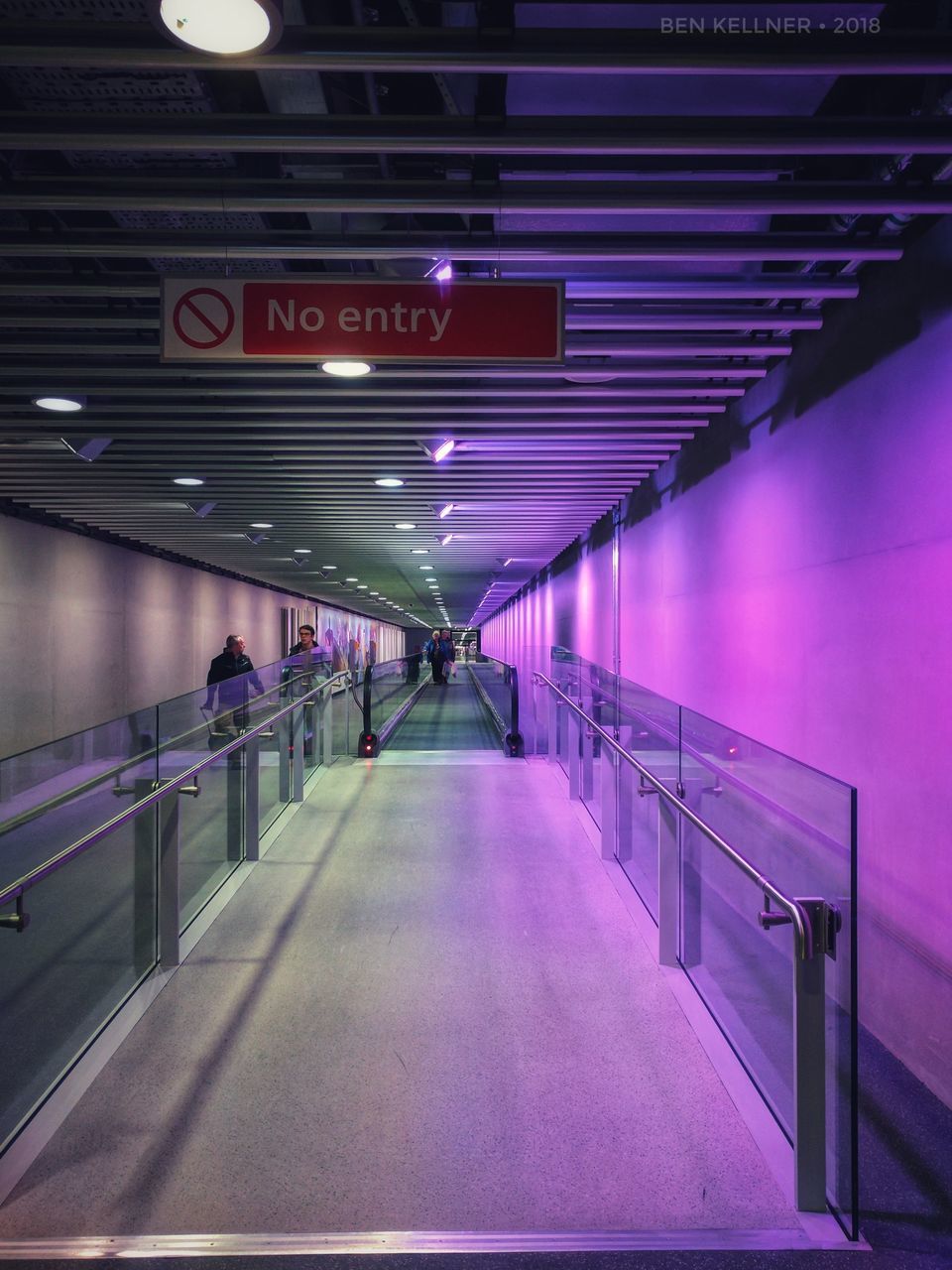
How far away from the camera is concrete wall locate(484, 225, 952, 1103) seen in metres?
2.70

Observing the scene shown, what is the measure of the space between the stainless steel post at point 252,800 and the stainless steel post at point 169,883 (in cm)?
120

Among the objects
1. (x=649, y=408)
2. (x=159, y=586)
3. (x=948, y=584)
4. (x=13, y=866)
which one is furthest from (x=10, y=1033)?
(x=159, y=586)

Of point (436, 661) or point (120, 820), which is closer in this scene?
point (120, 820)

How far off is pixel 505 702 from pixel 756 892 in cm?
760

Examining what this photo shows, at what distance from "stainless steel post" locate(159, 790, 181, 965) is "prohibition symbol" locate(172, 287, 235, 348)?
5.95 ft

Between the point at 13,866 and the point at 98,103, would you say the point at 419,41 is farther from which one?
the point at 13,866

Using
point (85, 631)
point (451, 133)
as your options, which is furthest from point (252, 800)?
point (85, 631)

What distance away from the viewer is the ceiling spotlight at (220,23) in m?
1.79

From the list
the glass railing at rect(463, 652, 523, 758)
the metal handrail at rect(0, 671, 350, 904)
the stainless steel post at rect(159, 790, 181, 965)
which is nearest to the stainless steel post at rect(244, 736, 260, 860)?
the metal handrail at rect(0, 671, 350, 904)

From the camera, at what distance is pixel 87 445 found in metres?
5.64

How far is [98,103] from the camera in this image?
2.45 meters

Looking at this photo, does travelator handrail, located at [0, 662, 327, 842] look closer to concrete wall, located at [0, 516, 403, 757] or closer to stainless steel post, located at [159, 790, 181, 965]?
stainless steel post, located at [159, 790, 181, 965]

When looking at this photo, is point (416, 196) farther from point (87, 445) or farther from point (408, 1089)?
point (87, 445)

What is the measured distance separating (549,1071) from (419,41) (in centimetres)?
309
